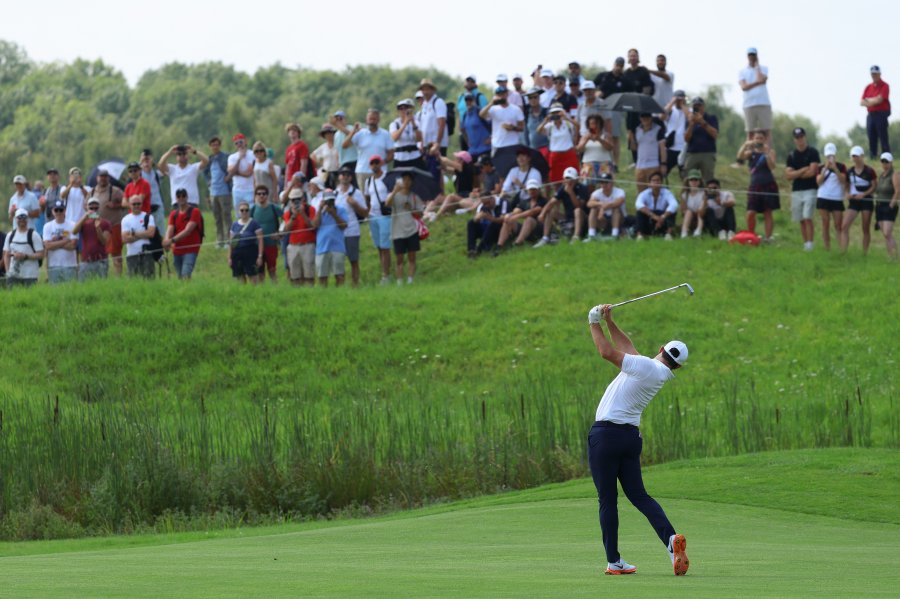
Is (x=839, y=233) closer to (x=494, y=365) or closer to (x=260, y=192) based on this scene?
(x=494, y=365)

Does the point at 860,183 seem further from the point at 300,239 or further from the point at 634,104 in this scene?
the point at 300,239

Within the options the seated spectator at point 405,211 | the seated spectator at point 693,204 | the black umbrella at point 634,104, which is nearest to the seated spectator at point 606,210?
the seated spectator at point 693,204

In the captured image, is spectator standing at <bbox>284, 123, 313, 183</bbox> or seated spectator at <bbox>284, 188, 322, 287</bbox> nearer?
seated spectator at <bbox>284, 188, 322, 287</bbox>

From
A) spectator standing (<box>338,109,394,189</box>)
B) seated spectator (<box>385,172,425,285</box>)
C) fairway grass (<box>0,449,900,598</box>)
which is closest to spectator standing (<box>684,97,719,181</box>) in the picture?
seated spectator (<box>385,172,425,285</box>)

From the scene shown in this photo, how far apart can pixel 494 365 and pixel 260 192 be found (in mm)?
6180

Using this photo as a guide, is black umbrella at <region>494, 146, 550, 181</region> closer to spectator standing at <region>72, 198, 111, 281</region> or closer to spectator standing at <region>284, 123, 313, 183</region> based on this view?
spectator standing at <region>284, 123, 313, 183</region>

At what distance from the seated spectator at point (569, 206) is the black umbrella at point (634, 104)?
1.65 meters

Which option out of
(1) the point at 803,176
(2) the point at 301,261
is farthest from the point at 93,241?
(1) the point at 803,176

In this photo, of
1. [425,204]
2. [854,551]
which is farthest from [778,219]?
[854,551]

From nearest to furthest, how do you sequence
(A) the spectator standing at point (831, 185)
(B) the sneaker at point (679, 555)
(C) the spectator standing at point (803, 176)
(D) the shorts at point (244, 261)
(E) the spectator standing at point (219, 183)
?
1. (B) the sneaker at point (679, 555)
2. (A) the spectator standing at point (831, 185)
3. (C) the spectator standing at point (803, 176)
4. (D) the shorts at point (244, 261)
5. (E) the spectator standing at point (219, 183)

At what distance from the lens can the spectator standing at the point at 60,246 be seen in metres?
31.7

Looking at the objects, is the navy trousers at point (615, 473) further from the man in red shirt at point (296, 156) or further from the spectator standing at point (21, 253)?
the man in red shirt at point (296, 156)

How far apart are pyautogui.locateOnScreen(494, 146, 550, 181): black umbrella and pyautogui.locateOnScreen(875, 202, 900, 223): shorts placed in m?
6.85

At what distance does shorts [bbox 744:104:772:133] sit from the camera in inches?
1361
